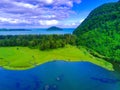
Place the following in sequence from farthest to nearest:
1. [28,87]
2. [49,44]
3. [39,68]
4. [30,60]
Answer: [49,44]
[30,60]
[39,68]
[28,87]

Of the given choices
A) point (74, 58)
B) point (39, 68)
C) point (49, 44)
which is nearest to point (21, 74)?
point (39, 68)

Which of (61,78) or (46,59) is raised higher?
(46,59)

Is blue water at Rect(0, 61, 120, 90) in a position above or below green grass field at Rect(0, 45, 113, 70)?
below

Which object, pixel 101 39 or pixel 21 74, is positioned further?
pixel 101 39

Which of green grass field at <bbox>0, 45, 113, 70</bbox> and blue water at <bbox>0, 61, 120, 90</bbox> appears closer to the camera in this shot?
blue water at <bbox>0, 61, 120, 90</bbox>

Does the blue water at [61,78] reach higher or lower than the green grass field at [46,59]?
lower

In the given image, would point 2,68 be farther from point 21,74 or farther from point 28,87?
point 28,87

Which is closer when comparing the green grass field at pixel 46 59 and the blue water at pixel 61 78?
the blue water at pixel 61 78

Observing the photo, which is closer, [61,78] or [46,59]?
[61,78]
